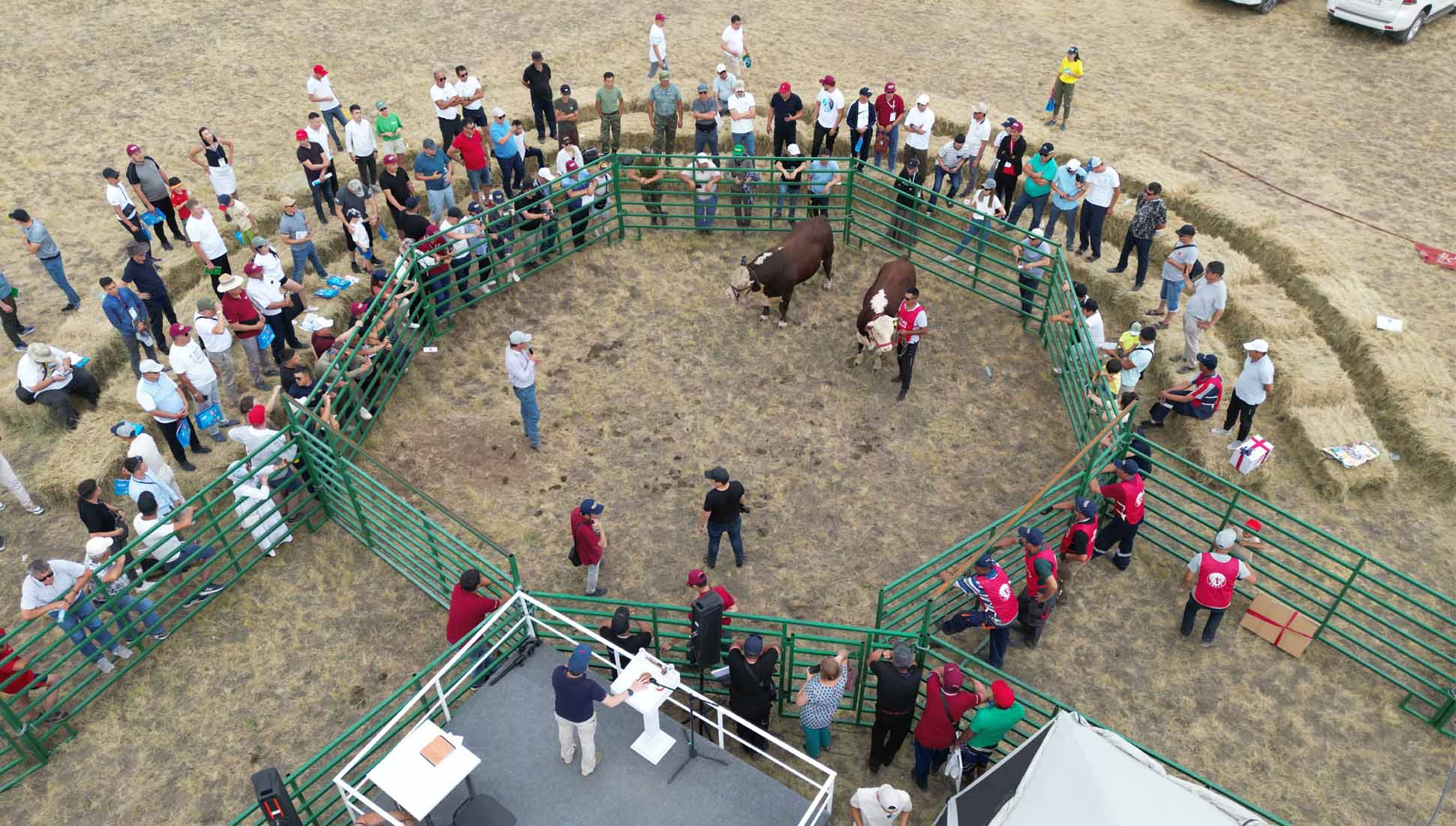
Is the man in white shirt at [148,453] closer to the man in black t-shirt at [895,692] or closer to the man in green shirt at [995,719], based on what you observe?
the man in black t-shirt at [895,692]

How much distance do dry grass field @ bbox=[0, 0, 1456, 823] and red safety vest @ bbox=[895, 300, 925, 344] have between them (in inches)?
40.7

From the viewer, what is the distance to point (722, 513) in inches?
435

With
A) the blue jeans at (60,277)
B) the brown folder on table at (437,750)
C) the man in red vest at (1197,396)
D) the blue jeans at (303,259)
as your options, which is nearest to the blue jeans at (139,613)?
the brown folder on table at (437,750)

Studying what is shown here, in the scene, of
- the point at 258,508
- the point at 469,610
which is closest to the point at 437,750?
the point at 469,610

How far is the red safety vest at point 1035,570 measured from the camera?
10117 mm

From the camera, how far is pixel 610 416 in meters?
13.8

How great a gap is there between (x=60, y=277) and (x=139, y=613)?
622 cm

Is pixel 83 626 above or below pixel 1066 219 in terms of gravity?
below

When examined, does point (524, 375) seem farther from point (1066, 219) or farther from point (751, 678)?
point (1066, 219)

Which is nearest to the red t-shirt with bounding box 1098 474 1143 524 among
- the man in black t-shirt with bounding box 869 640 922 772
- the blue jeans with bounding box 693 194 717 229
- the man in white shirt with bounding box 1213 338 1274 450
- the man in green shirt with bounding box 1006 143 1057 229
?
the man in white shirt with bounding box 1213 338 1274 450

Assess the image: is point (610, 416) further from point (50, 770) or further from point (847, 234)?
point (50, 770)

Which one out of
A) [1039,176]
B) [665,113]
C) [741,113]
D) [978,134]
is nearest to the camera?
[1039,176]

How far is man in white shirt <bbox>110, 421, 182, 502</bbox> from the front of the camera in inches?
420

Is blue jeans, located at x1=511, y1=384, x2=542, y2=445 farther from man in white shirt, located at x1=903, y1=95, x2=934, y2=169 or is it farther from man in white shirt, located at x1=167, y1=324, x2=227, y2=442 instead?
man in white shirt, located at x1=903, y1=95, x2=934, y2=169
